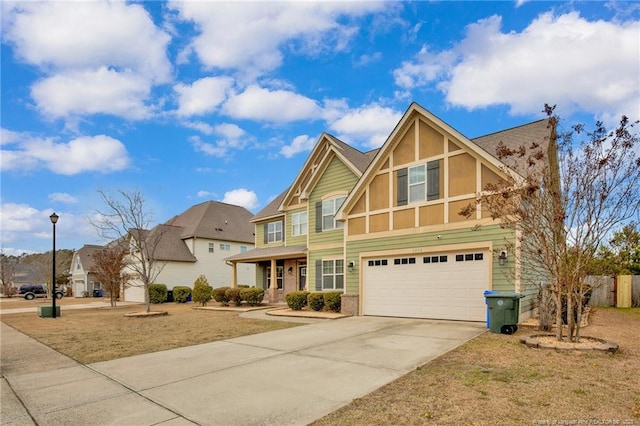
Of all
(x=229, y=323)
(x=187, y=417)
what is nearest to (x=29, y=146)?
(x=229, y=323)

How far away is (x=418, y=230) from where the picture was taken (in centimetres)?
1395

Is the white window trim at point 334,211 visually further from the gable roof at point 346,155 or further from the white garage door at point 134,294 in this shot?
the white garage door at point 134,294

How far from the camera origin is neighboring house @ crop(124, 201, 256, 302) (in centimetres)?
3153

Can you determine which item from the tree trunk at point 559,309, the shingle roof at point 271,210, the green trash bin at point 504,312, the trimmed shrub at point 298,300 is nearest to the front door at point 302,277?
the shingle roof at point 271,210

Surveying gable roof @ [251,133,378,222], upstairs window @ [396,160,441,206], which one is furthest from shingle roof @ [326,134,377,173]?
upstairs window @ [396,160,441,206]

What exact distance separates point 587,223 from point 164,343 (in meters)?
10.8

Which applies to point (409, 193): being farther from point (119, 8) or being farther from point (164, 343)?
point (119, 8)

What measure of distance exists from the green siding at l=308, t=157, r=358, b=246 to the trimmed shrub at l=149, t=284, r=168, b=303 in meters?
16.3

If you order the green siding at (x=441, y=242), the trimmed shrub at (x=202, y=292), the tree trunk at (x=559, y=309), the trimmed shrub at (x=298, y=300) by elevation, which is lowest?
the trimmed shrub at (x=202, y=292)

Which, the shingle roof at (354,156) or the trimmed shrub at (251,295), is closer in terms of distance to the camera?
the shingle roof at (354,156)

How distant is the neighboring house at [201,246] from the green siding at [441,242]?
1807 cm

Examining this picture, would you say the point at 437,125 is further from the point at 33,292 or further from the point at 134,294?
the point at 33,292

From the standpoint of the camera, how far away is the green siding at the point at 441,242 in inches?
468

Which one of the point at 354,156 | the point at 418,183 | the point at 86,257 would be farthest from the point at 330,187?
the point at 86,257
